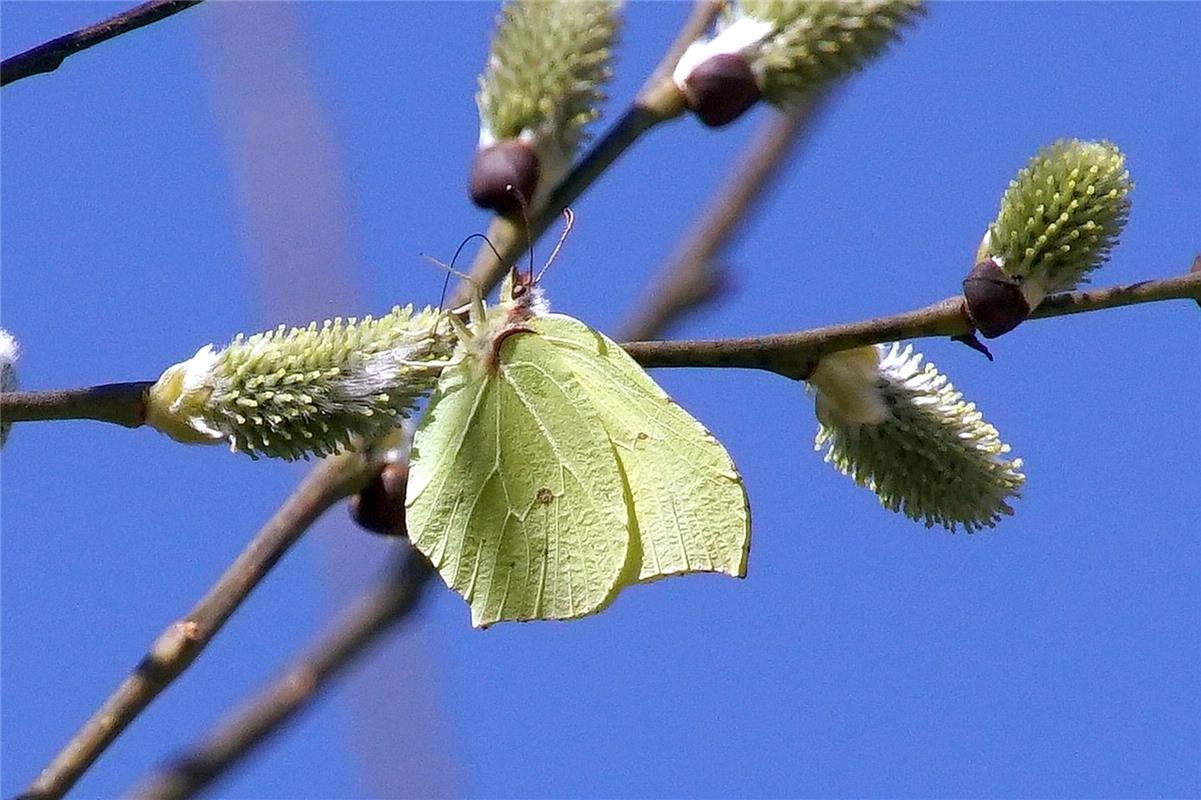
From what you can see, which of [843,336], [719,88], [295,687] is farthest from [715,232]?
[295,687]

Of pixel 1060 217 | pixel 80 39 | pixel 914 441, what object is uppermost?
pixel 80 39

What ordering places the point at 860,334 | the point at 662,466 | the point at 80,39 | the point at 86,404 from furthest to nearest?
the point at 662,466 → the point at 860,334 → the point at 86,404 → the point at 80,39

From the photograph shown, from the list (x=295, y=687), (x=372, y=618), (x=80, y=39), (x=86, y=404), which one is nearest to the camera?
(x=80, y=39)

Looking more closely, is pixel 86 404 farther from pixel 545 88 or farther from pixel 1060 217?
pixel 1060 217

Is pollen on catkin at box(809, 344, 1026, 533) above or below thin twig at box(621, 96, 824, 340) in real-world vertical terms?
below

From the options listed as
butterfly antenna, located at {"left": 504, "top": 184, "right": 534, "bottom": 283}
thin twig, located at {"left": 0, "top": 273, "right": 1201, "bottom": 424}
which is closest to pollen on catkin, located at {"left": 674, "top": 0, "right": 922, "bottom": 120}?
butterfly antenna, located at {"left": 504, "top": 184, "right": 534, "bottom": 283}

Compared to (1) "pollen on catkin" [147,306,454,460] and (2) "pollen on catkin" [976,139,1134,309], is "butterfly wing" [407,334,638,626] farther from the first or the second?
(2) "pollen on catkin" [976,139,1134,309]

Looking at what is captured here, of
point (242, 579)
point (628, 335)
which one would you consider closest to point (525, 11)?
point (628, 335)

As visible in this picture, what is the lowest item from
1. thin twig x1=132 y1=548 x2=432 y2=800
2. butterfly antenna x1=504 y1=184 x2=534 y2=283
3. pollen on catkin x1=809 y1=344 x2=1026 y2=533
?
thin twig x1=132 y1=548 x2=432 y2=800
